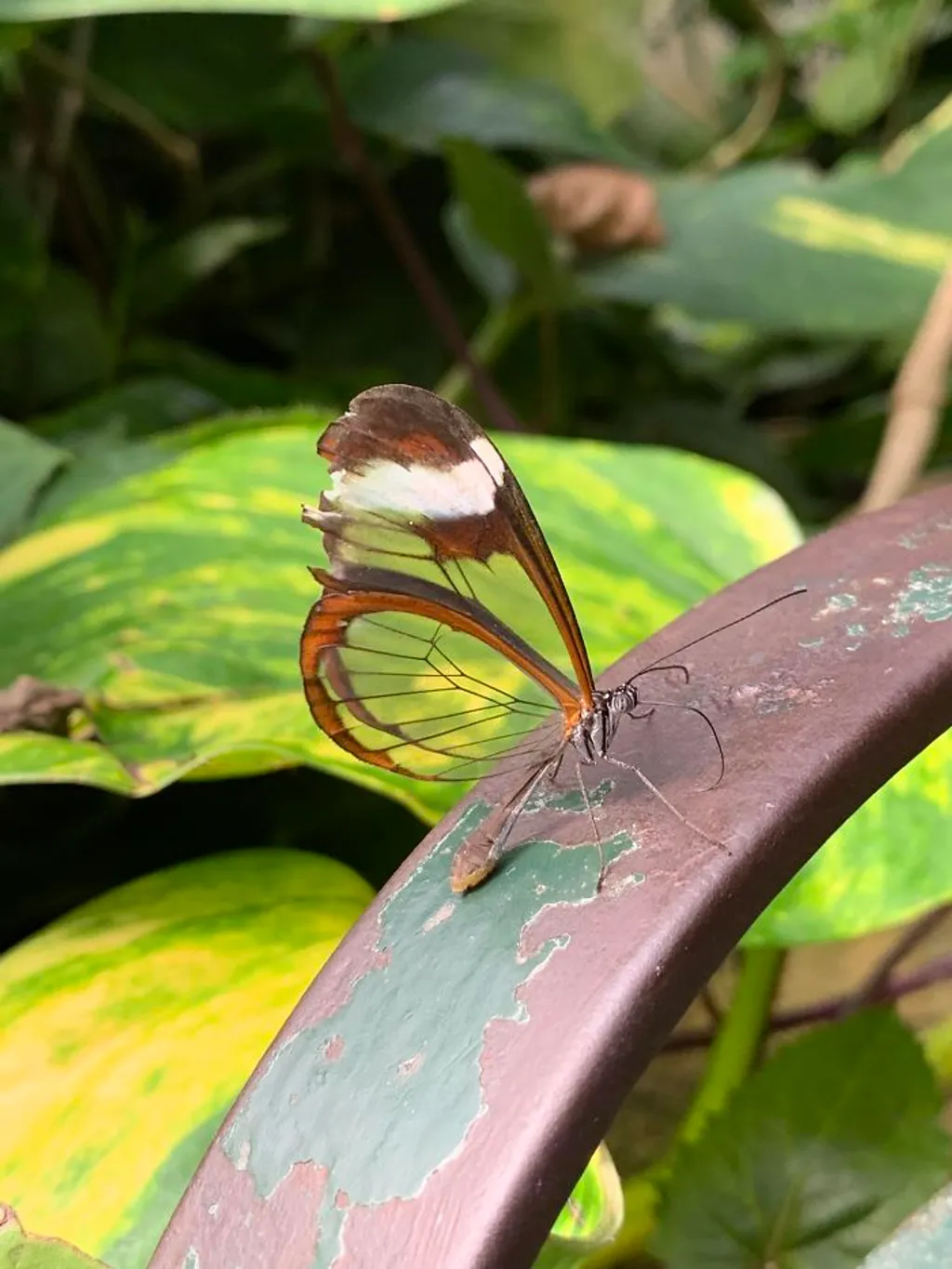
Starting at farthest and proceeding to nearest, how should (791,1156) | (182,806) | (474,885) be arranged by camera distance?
(182,806) < (791,1156) < (474,885)

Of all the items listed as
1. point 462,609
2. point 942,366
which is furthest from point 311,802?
point 942,366

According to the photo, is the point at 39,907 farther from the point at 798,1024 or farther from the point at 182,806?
the point at 798,1024

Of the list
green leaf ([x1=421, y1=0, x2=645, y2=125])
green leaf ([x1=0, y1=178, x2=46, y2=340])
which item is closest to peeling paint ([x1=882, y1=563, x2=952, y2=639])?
green leaf ([x1=0, y1=178, x2=46, y2=340])

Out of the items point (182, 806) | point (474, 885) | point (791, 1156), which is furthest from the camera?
point (182, 806)

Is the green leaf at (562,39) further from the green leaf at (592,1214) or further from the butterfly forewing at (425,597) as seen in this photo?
the green leaf at (592,1214)

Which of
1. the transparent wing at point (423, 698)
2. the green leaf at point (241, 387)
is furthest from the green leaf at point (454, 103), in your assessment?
the transparent wing at point (423, 698)

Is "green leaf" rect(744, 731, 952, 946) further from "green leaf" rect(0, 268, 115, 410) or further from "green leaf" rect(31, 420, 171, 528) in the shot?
"green leaf" rect(0, 268, 115, 410)

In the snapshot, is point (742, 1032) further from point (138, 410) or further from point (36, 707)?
point (138, 410)
